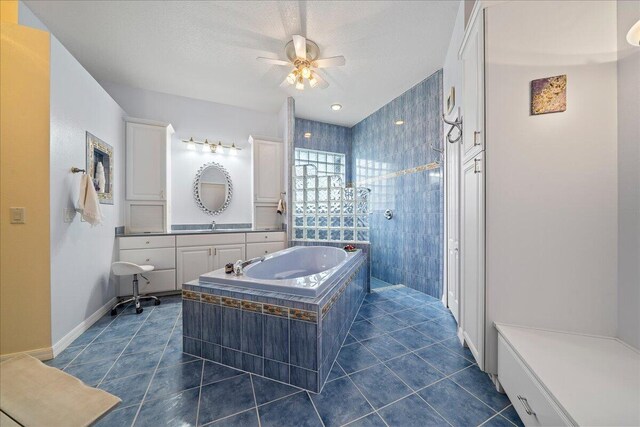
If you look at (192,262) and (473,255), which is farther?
(192,262)

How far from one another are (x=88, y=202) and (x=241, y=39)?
2105 mm

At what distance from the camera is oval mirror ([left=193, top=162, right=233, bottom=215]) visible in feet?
12.5

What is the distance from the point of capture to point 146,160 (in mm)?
3260

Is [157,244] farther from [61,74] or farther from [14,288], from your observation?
[61,74]

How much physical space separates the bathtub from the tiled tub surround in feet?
0.16

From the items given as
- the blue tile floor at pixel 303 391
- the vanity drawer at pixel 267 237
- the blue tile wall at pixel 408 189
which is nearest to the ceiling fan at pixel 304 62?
the blue tile wall at pixel 408 189

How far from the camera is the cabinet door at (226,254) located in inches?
133

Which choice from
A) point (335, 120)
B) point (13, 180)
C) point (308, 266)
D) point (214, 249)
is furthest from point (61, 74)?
point (335, 120)

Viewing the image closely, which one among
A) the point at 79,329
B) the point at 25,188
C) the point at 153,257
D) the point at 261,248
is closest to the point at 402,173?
the point at 261,248

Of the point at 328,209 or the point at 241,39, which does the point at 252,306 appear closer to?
the point at 328,209

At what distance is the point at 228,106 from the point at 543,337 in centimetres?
460

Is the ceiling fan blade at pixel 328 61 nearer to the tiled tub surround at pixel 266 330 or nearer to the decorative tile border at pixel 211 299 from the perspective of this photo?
the tiled tub surround at pixel 266 330

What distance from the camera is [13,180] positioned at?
5.58 ft

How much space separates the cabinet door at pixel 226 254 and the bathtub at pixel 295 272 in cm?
92
